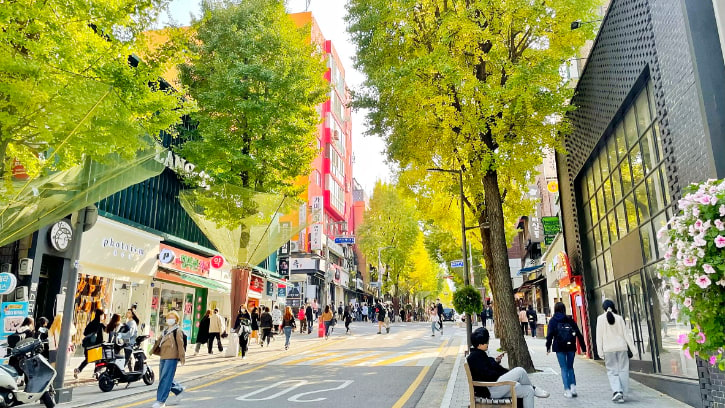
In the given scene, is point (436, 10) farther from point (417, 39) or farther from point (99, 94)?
point (99, 94)

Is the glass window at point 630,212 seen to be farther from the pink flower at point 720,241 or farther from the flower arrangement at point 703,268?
the pink flower at point 720,241

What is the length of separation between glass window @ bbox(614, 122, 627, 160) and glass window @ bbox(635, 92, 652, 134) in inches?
44.1

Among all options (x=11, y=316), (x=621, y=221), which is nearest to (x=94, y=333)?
(x=11, y=316)

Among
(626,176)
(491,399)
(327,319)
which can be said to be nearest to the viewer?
(491,399)

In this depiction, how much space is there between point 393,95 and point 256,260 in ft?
26.9

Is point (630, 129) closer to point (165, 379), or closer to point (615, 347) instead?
point (615, 347)

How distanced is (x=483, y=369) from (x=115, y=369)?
794 centimetres

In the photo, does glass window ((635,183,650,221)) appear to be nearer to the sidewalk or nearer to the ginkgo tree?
the ginkgo tree

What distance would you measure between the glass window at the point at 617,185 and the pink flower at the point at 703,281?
8235 mm

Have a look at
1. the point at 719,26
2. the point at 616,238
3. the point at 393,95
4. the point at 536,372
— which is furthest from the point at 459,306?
the point at 719,26

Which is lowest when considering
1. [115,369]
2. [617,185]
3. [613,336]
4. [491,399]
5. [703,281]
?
[115,369]

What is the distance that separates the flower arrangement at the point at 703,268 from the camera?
12.1ft

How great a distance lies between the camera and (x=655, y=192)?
8992mm

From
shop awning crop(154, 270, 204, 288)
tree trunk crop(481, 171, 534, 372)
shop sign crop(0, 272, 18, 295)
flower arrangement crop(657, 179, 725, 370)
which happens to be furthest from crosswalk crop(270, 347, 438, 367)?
flower arrangement crop(657, 179, 725, 370)
